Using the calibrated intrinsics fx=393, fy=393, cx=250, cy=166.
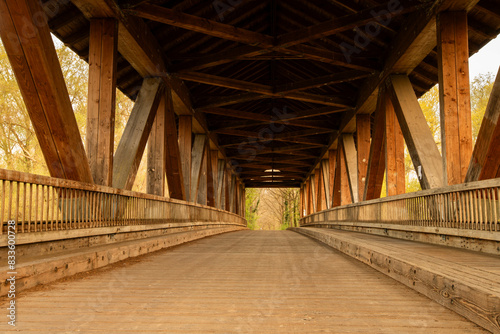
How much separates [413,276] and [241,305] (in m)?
1.44

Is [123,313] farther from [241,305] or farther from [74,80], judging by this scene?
[74,80]

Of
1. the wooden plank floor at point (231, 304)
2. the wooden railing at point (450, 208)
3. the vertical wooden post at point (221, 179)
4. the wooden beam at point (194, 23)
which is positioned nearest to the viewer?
the wooden plank floor at point (231, 304)

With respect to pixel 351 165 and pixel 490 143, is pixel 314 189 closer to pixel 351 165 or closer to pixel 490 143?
pixel 351 165

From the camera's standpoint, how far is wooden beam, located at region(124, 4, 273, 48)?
6.95m

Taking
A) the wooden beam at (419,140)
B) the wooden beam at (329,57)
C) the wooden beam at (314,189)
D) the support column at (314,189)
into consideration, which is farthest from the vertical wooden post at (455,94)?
the support column at (314,189)

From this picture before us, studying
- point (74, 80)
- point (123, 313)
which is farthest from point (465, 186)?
point (74, 80)

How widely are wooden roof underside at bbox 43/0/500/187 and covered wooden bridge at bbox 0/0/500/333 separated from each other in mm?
47

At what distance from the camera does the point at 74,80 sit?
16.2 metres

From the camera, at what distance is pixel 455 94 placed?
611cm

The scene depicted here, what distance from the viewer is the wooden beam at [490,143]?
459 centimetres

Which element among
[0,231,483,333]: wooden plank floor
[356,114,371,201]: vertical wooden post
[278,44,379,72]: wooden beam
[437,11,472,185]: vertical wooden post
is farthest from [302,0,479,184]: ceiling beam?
[0,231,483,333]: wooden plank floor

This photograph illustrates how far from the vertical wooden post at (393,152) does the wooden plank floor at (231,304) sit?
5530mm

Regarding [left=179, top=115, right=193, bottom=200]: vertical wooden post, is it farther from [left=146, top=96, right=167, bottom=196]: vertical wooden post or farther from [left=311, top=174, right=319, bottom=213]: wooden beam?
[left=311, top=174, right=319, bottom=213]: wooden beam

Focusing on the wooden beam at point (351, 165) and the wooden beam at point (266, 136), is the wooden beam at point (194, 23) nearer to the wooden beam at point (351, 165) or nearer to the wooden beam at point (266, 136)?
the wooden beam at point (351, 165)
